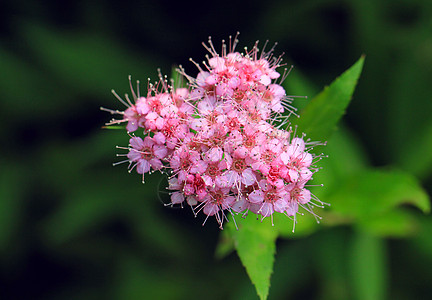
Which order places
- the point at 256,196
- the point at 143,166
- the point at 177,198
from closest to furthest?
the point at 256,196
the point at 177,198
the point at 143,166

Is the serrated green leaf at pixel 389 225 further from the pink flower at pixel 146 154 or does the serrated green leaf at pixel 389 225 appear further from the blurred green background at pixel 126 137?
the pink flower at pixel 146 154

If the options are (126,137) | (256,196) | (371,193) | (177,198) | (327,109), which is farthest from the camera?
(126,137)

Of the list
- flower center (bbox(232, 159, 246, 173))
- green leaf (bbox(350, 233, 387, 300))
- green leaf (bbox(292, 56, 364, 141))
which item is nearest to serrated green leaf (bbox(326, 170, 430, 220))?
green leaf (bbox(350, 233, 387, 300))

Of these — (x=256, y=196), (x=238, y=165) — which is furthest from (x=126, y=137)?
(x=256, y=196)

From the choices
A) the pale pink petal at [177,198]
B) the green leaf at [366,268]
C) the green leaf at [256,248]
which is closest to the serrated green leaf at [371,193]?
the green leaf at [366,268]

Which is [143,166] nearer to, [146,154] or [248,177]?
[146,154]

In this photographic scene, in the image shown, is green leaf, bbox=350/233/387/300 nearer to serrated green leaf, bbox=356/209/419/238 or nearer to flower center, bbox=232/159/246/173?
serrated green leaf, bbox=356/209/419/238
